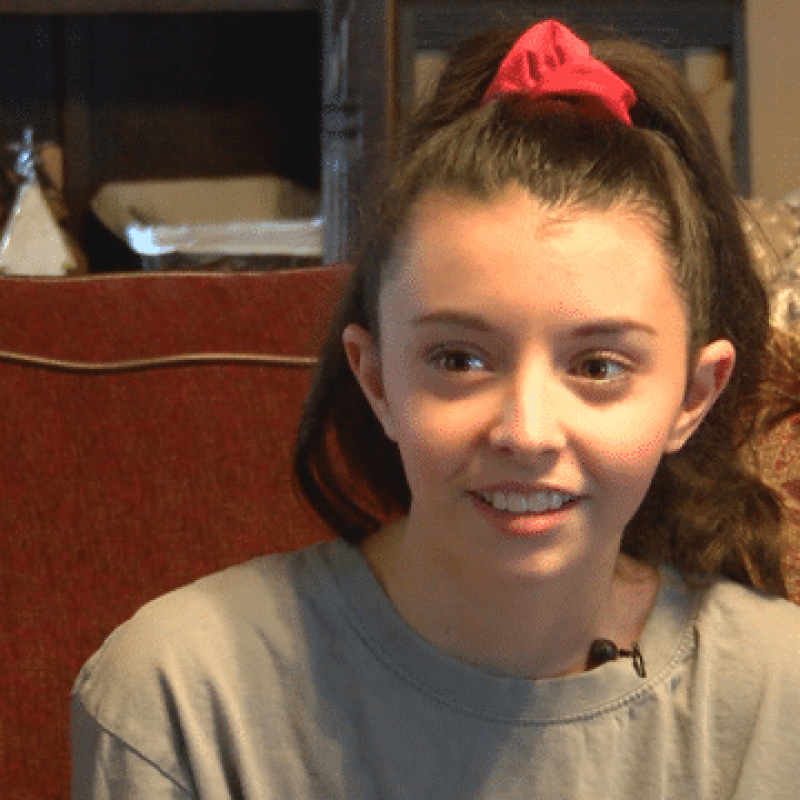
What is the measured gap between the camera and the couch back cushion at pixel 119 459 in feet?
3.93

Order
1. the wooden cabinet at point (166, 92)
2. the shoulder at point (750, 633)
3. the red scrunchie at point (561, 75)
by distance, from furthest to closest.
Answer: the wooden cabinet at point (166, 92), the shoulder at point (750, 633), the red scrunchie at point (561, 75)

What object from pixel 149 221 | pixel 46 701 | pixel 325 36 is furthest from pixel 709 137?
pixel 149 221

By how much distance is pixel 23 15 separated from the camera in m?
2.25

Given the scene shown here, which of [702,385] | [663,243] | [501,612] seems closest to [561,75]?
[663,243]

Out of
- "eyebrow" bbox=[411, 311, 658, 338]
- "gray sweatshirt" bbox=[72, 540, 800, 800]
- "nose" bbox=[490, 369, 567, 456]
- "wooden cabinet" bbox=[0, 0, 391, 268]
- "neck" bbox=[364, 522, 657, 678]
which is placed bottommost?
"gray sweatshirt" bbox=[72, 540, 800, 800]

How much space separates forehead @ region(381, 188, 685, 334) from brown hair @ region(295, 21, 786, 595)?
0.02 m

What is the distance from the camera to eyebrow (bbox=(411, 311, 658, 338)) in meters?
0.88

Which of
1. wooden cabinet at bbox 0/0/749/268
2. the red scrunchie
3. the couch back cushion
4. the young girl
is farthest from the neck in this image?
wooden cabinet at bbox 0/0/749/268

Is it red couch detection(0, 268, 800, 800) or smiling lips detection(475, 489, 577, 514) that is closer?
smiling lips detection(475, 489, 577, 514)

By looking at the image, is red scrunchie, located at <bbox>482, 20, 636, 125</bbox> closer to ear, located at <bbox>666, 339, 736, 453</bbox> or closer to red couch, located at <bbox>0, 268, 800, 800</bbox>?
ear, located at <bbox>666, 339, 736, 453</bbox>

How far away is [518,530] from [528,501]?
23mm

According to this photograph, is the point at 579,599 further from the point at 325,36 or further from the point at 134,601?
the point at 325,36

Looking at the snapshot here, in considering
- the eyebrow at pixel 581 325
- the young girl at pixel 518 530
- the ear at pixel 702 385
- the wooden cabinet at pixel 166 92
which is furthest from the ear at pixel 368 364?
the wooden cabinet at pixel 166 92

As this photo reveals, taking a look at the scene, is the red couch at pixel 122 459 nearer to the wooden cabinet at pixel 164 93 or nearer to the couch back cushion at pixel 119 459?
the couch back cushion at pixel 119 459
